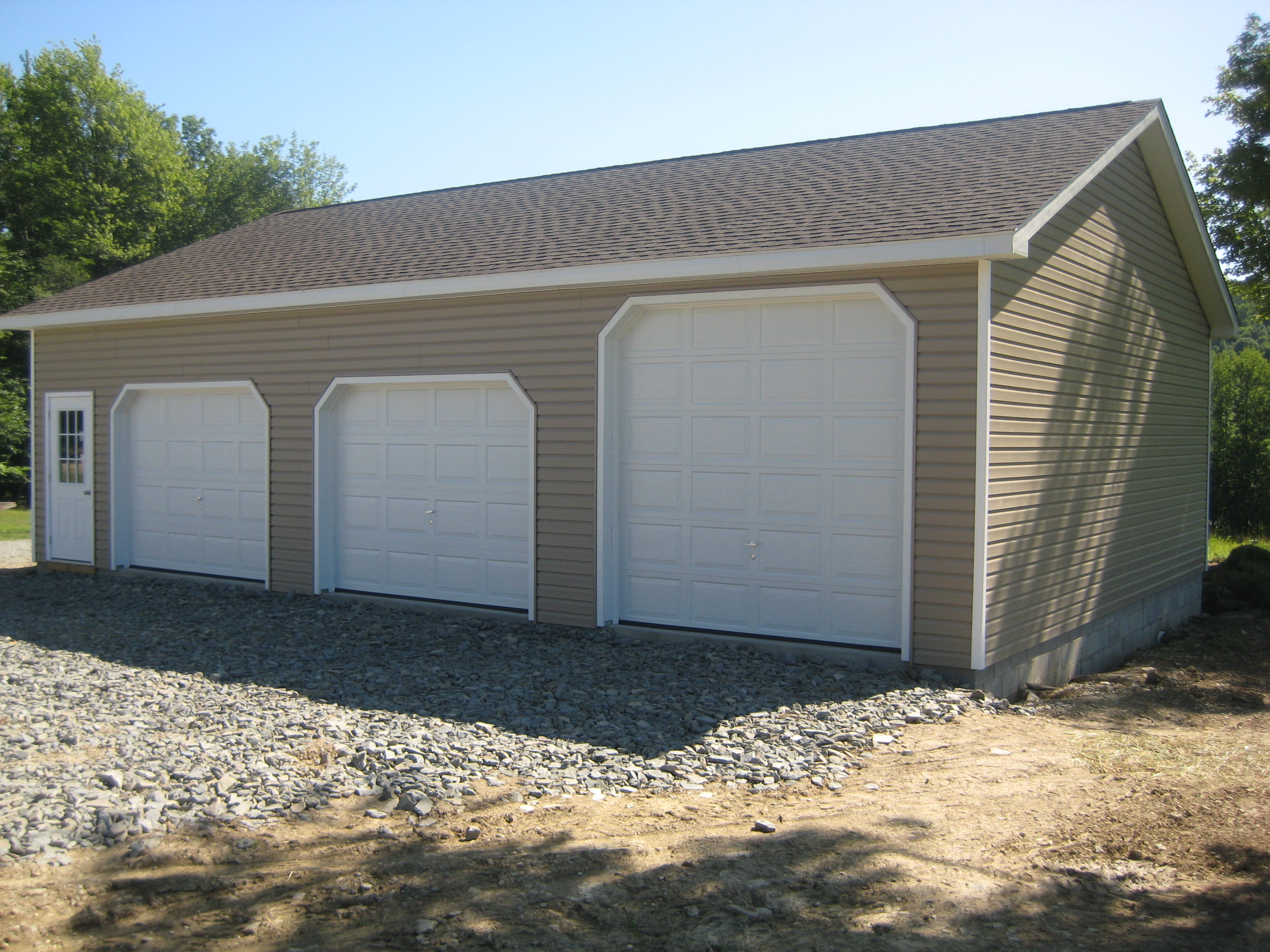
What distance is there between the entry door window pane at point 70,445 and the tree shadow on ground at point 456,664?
238cm

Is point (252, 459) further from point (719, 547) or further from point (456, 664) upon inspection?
point (719, 547)

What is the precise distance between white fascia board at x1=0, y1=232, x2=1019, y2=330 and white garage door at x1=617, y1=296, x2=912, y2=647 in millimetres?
438

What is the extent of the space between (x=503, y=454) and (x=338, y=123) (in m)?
35.2

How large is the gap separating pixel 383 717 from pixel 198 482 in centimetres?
634


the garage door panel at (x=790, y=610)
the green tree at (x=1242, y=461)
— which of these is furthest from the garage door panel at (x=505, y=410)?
the green tree at (x=1242, y=461)

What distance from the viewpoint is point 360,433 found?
1020cm

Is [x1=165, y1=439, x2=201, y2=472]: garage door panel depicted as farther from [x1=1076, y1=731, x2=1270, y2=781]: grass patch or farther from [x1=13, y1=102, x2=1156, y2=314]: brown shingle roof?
[x1=1076, y1=731, x2=1270, y2=781]: grass patch

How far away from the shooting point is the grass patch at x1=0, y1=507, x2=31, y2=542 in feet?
56.5

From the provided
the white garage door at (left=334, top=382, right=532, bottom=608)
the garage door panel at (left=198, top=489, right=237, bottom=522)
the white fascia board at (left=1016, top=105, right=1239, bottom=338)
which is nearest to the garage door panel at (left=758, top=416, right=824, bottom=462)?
the white fascia board at (left=1016, top=105, right=1239, bottom=338)

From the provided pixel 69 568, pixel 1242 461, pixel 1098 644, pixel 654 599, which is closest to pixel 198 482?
pixel 69 568

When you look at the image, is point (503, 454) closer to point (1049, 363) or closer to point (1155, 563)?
point (1049, 363)

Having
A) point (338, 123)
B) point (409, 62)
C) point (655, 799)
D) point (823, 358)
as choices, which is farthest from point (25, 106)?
point (655, 799)

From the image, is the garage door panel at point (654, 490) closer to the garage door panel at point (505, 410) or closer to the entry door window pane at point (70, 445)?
the garage door panel at point (505, 410)

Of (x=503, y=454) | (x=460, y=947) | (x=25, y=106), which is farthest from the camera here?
(x=25, y=106)
